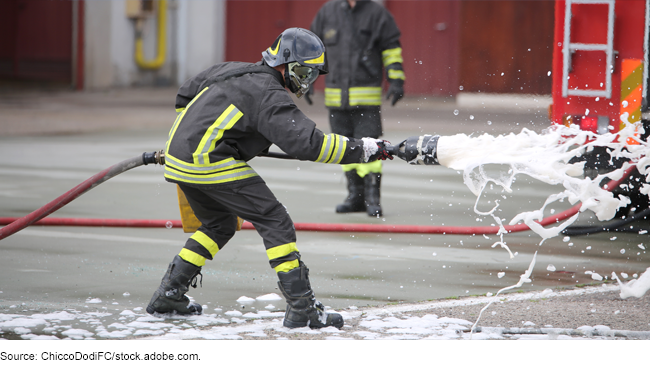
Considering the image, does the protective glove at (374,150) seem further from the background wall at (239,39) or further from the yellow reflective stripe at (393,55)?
the background wall at (239,39)

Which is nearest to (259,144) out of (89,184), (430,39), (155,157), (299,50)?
(299,50)

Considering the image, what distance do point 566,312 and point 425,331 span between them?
77 cm

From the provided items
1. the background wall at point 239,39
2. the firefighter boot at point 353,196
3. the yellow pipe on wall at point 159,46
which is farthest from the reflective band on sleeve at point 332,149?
the yellow pipe on wall at point 159,46

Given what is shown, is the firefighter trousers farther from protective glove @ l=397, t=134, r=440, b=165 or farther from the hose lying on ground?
protective glove @ l=397, t=134, r=440, b=165

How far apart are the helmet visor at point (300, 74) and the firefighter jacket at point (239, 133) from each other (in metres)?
0.10

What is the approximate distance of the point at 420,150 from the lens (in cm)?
360

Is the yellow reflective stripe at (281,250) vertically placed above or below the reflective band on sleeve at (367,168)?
below

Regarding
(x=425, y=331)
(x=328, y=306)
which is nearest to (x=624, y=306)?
(x=425, y=331)

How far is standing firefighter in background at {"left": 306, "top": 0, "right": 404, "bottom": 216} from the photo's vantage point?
649 cm

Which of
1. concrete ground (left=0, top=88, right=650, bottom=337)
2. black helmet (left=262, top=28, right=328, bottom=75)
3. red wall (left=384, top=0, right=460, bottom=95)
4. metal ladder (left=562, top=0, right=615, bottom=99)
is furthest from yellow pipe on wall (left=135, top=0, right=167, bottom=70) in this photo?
black helmet (left=262, top=28, right=328, bottom=75)

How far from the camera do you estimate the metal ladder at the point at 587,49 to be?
17.5 ft

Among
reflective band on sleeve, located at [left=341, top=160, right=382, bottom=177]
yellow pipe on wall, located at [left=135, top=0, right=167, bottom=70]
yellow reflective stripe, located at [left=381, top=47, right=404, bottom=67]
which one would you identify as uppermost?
yellow pipe on wall, located at [left=135, top=0, right=167, bottom=70]

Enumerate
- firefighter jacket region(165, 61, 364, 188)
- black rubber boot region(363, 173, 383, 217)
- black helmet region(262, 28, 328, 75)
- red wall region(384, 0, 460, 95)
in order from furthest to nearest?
red wall region(384, 0, 460, 95) < black rubber boot region(363, 173, 383, 217) < black helmet region(262, 28, 328, 75) < firefighter jacket region(165, 61, 364, 188)

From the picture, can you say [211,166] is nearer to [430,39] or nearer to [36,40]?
[430,39]
